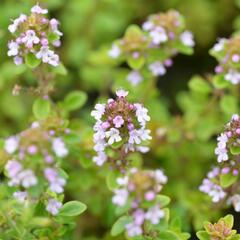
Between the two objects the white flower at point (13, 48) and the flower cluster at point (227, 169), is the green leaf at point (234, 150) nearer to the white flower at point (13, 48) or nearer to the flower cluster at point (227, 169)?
the flower cluster at point (227, 169)

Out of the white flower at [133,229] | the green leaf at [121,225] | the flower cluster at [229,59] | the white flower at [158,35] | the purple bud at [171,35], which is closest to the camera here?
the white flower at [133,229]

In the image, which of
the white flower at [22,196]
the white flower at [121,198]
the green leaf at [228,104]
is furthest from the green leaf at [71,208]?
the green leaf at [228,104]

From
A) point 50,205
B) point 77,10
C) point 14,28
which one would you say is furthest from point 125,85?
point 50,205

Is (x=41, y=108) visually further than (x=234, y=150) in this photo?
Yes

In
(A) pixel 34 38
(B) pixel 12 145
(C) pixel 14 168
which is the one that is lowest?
(C) pixel 14 168

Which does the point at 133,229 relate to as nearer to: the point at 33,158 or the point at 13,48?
the point at 33,158

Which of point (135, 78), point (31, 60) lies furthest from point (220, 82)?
point (31, 60)

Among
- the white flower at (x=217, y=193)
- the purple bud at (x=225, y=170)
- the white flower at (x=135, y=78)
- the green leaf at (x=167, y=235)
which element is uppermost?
the white flower at (x=135, y=78)
